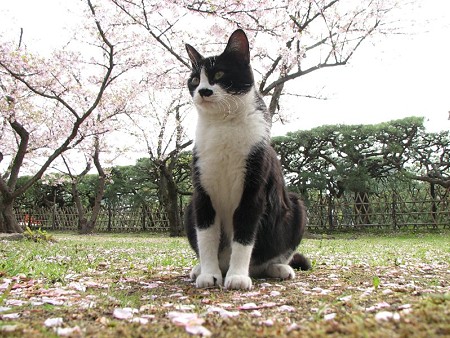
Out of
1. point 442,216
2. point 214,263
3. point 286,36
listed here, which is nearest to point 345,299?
point 214,263

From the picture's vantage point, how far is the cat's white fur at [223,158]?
2881mm

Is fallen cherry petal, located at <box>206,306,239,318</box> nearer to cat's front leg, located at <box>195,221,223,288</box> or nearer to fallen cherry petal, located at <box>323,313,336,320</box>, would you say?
fallen cherry petal, located at <box>323,313,336,320</box>

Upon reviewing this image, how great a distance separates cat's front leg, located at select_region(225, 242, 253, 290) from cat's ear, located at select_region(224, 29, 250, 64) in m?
1.55

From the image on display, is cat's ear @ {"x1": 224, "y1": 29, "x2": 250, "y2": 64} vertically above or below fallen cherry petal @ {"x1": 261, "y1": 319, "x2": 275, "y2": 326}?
above

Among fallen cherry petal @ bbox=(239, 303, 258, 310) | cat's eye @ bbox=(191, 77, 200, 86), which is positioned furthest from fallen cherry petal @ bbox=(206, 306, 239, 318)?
cat's eye @ bbox=(191, 77, 200, 86)

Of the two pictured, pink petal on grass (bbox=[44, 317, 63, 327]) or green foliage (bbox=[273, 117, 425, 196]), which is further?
green foliage (bbox=[273, 117, 425, 196])

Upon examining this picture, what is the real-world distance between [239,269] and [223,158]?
836 millimetres

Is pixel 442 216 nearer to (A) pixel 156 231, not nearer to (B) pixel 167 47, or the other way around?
(B) pixel 167 47

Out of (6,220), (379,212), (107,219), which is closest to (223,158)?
(6,220)

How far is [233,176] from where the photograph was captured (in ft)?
9.55

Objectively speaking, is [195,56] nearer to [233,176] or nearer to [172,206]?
[233,176]

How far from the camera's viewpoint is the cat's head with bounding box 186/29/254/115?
120 inches

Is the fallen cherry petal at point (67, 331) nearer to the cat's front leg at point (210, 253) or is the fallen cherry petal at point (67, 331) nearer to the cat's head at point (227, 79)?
the cat's front leg at point (210, 253)

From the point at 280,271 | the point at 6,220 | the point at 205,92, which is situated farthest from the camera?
the point at 6,220
